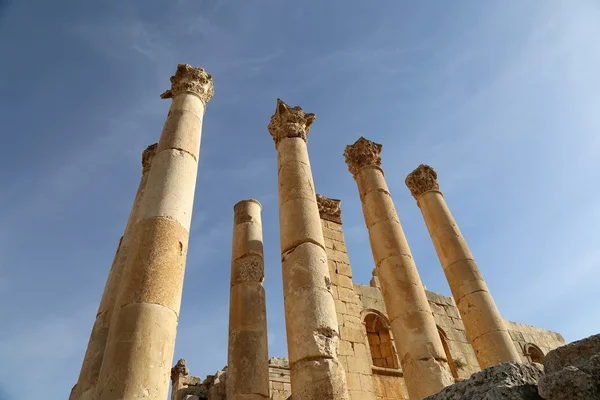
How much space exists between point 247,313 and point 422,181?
8116 millimetres

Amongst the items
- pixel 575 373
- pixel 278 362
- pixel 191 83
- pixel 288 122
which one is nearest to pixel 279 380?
pixel 278 362

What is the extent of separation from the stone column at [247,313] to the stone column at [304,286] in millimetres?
2592

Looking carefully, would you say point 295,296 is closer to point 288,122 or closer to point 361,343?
point 361,343

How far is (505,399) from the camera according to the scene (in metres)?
2.99

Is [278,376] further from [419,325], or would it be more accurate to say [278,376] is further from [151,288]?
[151,288]

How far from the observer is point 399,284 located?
35.6 feet

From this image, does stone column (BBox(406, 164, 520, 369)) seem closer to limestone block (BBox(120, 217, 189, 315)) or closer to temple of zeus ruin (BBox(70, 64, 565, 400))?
temple of zeus ruin (BBox(70, 64, 565, 400))

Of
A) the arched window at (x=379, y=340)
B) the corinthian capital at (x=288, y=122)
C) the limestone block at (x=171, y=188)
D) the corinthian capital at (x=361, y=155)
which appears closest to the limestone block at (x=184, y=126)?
the limestone block at (x=171, y=188)

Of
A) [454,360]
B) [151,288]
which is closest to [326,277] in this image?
[151,288]

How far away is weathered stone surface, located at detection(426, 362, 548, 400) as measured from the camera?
3031 millimetres

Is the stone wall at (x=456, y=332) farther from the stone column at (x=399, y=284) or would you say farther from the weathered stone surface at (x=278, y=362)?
the stone column at (x=399, y=284)

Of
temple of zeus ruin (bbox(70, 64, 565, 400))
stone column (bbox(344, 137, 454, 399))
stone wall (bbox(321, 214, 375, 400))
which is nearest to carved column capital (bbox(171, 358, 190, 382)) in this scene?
temple of zeus ruin (bbox(70, 64, 565, 400))

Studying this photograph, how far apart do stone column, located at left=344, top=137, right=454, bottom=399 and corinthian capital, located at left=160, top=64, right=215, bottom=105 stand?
5.75 m

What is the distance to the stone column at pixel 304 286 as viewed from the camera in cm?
707
